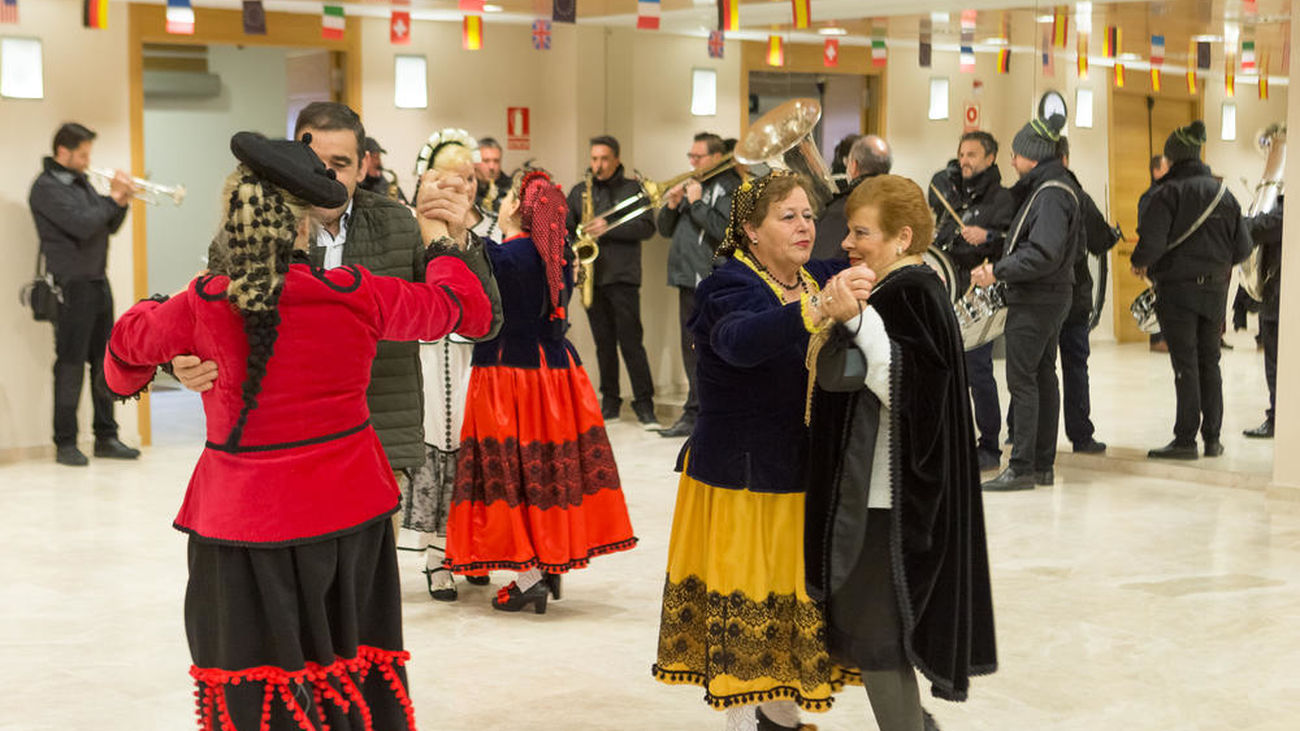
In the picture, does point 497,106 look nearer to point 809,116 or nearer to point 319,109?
point 809,116

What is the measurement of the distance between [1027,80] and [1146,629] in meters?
3.90

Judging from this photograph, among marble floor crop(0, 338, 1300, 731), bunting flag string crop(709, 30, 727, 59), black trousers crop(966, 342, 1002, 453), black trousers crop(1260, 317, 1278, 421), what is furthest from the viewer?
bunting flag string crop(709, 30, 727, 59)

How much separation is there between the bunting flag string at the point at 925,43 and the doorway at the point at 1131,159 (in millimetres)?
1092

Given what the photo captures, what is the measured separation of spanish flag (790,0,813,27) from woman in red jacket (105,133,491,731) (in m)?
6.24

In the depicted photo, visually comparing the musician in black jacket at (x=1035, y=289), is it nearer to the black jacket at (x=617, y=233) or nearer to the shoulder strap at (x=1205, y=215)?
the shoulder strap at (x=1205, y=215)

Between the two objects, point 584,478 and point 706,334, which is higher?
point 706,334

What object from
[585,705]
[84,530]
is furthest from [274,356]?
[84,530]

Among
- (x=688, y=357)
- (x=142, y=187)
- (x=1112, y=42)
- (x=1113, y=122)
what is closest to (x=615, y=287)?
(x=688, y=357)

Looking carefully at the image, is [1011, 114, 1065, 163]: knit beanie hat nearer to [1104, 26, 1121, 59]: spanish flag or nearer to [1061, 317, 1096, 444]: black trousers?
[1104, 26, 1121, 59]: spanish flag

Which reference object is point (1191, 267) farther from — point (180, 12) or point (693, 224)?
point (180, 12)

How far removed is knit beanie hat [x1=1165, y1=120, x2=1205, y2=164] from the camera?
780 centimetres

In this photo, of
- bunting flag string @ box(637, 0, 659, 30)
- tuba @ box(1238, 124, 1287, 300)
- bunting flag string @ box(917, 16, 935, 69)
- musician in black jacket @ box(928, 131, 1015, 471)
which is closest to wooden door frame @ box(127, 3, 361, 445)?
bunting flag string @ box(637, 0, 659, 30)

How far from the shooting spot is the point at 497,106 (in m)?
10.0

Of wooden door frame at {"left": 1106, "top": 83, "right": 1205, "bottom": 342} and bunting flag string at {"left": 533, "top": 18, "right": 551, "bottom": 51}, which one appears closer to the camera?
wooden door frame at {"left": 1106, "top": 83, "right": 1205, "bottom": 342}
